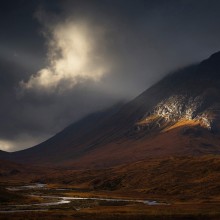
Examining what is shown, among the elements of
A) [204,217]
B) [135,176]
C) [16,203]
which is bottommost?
[204,217]

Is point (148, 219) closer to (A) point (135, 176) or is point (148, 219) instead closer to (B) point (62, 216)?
(B) point (62, 216)

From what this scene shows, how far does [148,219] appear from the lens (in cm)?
7488

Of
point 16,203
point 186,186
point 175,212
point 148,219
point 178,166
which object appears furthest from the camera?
point 178,166

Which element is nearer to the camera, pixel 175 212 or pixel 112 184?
pixel 175 212

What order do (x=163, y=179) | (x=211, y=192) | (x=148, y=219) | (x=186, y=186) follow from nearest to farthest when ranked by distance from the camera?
(x=148, y=219) < (x=211, y=192) < (x=186, y=186) < (x=163, y=179)

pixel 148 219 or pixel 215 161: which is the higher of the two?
pixel 215 161

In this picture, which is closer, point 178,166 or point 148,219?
point 148,219

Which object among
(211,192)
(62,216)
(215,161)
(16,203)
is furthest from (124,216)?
(215,161)

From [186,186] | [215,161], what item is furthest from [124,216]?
[215,161]

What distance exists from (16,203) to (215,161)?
108781 mm

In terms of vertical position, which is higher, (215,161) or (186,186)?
(215,161)

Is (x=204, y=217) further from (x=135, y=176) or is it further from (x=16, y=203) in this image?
(x=135, y=176)

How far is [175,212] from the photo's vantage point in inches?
3270

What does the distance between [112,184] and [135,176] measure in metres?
11.9
